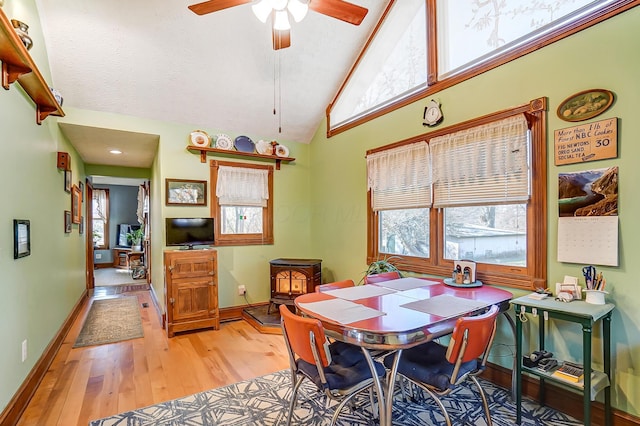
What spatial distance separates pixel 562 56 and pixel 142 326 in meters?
5.12

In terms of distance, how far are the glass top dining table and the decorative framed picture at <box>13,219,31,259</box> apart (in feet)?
6.40

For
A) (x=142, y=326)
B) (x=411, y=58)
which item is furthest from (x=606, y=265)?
(x=142, y=326)

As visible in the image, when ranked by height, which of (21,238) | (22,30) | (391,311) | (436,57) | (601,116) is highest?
(436,57)

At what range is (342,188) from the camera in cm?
438

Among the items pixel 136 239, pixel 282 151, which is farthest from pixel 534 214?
pixel 136 239

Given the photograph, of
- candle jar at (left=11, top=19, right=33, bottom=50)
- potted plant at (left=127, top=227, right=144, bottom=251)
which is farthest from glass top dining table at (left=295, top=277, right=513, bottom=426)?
potted plant at (left=127, top=227, right=144, bottom=251)

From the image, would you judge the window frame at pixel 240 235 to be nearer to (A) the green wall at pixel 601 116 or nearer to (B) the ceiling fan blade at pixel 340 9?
(A) the green wall at pixel 601 116

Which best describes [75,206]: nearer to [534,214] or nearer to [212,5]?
[212,5]

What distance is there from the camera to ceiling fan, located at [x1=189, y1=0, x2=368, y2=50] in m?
2.12

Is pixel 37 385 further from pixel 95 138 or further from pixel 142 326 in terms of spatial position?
pixel 95 138

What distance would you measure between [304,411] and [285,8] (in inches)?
109

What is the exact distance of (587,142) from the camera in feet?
6.90

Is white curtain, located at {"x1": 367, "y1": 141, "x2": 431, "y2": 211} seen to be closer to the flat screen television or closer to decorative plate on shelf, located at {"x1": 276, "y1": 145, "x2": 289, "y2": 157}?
decorative plate on shelf, located at {"x1": 276, "y1": 145, "x2": 289, "y2": 157}

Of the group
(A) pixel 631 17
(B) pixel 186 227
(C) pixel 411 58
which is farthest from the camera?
(B) pixel 186 227
